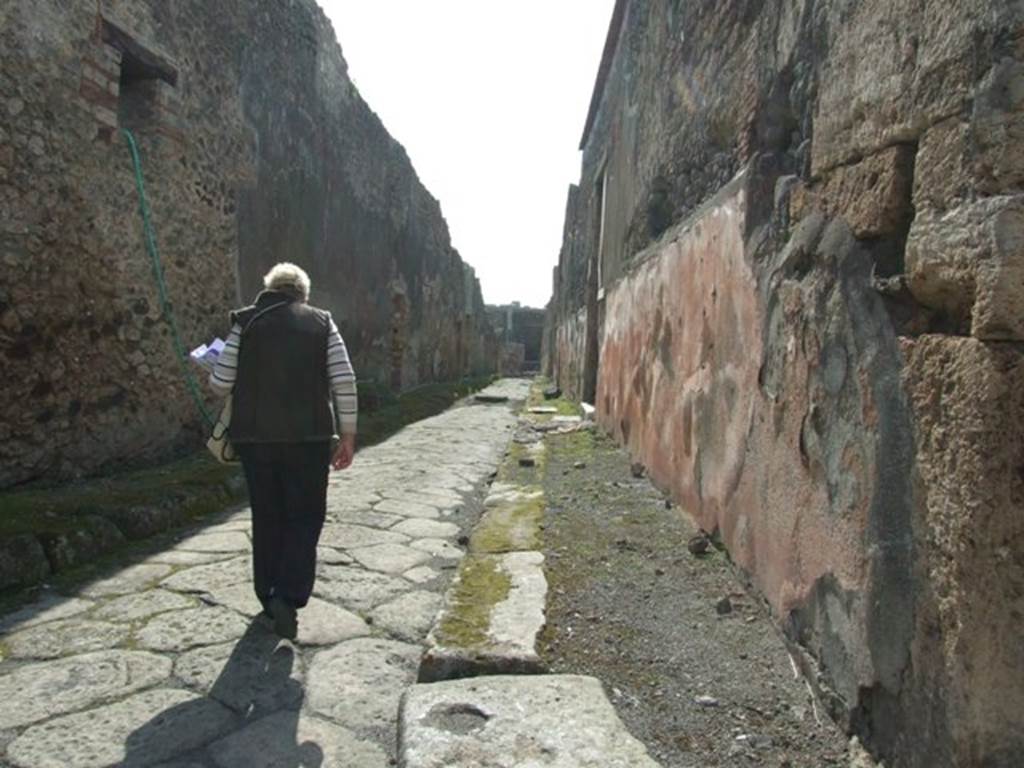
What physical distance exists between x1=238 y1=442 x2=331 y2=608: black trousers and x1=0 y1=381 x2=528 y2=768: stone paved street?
0.62 ft

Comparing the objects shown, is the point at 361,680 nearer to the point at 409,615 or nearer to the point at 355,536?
the point at 409,615

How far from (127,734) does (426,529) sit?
212cm

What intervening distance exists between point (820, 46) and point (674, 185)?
2629 millimetres

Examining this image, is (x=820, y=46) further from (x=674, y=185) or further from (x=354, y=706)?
(x=674, y=185)

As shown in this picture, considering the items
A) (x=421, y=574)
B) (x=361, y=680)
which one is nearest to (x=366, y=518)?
(x=421, y=574)

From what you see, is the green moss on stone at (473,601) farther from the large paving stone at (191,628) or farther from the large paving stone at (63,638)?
the large paving stone at (63,638)

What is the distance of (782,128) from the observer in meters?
2.60

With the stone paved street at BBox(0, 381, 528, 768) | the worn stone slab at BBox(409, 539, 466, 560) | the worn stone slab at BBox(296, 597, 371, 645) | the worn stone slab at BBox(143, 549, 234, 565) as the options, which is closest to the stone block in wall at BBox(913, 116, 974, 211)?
the stone paved street at BBox(0, 381, 528, 768)

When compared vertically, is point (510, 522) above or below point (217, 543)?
above

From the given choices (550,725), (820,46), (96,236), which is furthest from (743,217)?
(96,236)

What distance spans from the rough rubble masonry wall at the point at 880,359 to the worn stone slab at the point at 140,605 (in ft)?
6.50

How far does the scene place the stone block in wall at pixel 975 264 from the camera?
122 centimetres

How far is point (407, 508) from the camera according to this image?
425cm

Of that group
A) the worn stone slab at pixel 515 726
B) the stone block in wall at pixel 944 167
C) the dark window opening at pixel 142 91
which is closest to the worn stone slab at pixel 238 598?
the worn stone slab at pixel 515 726
